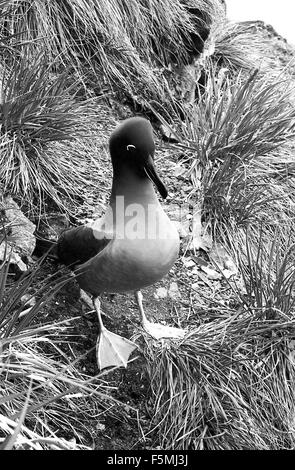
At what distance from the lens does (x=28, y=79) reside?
4250 mm

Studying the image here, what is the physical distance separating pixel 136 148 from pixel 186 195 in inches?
58.4

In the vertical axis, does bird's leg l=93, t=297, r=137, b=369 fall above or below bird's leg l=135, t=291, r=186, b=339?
above

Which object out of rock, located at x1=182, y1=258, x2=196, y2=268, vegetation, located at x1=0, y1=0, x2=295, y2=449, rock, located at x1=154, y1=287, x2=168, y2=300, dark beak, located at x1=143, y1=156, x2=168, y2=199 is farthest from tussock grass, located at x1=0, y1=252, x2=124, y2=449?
rock, located at x1=182, y1=258, x2=196, y2=268

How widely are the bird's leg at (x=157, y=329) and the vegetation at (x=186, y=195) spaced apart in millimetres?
67

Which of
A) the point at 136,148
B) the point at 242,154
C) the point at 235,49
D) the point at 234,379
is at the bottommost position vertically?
the point at 234,379

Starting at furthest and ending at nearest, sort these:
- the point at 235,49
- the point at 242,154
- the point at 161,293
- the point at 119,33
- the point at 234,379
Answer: the point at 235,49, the point at 119,33, the point at 242,154, the point at 161,293, the point at 234,379

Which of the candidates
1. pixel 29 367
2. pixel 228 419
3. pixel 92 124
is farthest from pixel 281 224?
pixel 29 367

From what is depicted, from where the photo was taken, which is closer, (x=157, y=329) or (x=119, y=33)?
(x=157, y=329)

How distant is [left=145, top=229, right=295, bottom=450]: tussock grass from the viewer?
3.12 meters

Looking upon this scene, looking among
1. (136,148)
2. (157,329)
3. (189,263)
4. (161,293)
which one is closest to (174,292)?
(161,293)

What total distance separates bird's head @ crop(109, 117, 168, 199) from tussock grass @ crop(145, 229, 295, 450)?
29.6 inches

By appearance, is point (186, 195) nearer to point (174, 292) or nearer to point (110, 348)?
point (174, 292)

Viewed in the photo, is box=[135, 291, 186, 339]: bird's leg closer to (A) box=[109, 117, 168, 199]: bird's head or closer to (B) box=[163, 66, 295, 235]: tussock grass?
(A) box=[109, 117, 168, 199]: bird's head

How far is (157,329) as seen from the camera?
3557mm
